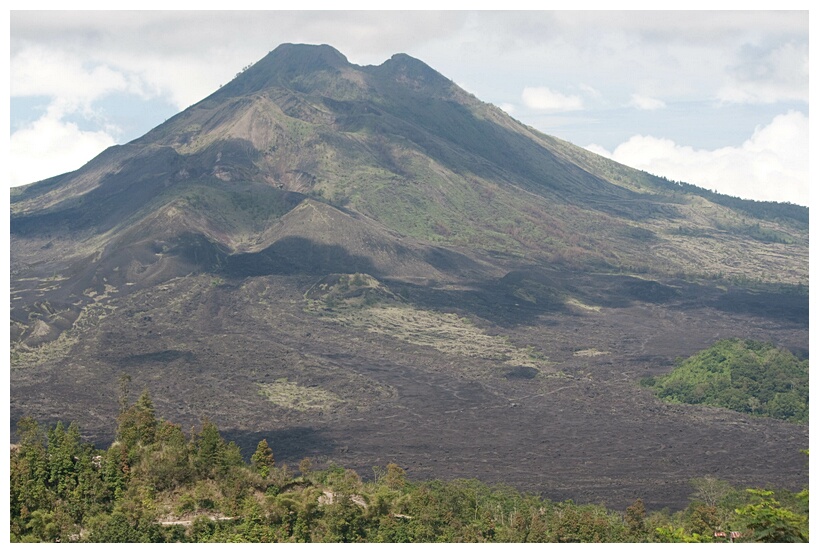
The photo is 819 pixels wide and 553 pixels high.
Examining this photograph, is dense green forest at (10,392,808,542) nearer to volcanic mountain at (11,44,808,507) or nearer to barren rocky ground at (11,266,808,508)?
barren rocky ground at (11,266,808,508)

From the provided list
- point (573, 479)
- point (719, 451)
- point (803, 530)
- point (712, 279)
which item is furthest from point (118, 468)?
point (712, 279)

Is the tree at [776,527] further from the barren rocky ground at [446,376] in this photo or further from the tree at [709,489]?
the barren rocky ground at [446,376]

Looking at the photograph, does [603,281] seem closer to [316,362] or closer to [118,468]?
[316,362]

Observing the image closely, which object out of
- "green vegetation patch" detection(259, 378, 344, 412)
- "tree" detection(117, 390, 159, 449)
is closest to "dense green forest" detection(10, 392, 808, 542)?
"tree" detection(117, 390, 159, 449)

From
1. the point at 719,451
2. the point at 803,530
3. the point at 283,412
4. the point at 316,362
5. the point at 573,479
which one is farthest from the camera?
the point at 316,362

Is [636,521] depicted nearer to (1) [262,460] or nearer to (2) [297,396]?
(1) [262,460]
